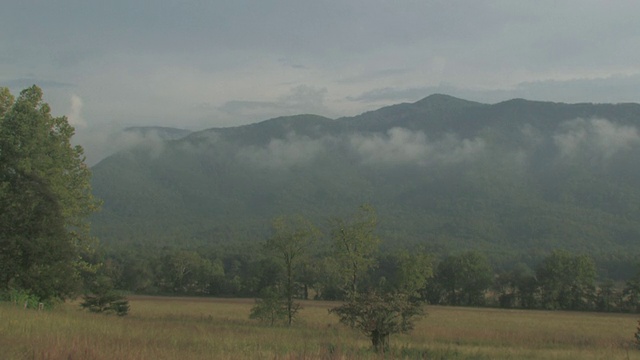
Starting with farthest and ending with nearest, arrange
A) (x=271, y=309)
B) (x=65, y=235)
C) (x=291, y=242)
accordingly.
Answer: (x=291, y=242), (x=271, y=309), (x=65, y=235)

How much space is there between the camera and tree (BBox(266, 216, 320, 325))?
1401 inches

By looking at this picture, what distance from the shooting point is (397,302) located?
760 inches

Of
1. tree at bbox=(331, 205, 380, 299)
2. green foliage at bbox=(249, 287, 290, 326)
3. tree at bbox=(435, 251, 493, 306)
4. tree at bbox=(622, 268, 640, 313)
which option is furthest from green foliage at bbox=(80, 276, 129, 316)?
tree at bbox=(622, 268, 640, 313)

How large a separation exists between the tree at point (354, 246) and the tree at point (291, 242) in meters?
2.02

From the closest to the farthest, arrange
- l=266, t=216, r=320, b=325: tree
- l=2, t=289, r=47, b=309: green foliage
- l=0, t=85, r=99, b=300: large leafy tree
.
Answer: l=2, t=289, r=47, b=309: green foliage
l=0, t=85, r=99, b=300: large leafy tree
l=266, t=216, r=320, b=325: tree

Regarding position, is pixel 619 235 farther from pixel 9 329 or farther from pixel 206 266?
pixel 9 329

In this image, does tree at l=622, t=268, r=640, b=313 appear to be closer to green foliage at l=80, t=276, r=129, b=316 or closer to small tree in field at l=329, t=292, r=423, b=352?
green foliage at l=80, t=276, r=129, b=316

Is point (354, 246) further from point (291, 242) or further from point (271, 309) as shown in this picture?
point (271, 309)

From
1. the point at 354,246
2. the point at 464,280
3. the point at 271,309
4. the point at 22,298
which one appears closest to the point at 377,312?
the point at 22,298

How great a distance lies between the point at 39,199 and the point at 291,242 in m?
16.1

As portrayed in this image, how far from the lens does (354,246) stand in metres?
37.0

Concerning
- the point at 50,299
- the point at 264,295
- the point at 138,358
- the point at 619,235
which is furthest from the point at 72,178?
the point at 619,235

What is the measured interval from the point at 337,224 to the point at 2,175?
65.3ft

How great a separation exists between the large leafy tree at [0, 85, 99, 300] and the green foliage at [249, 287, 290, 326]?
10.2 meters
